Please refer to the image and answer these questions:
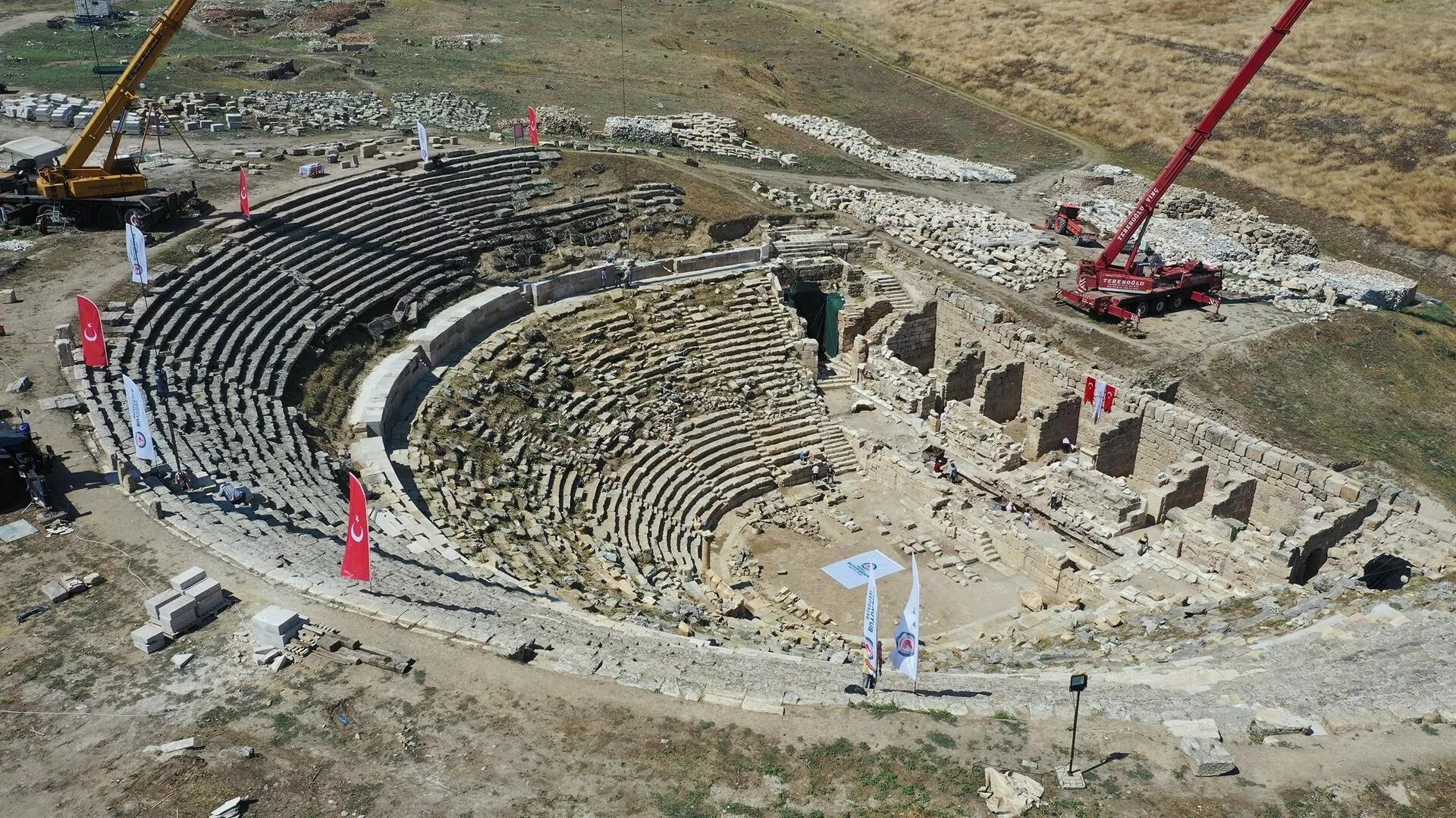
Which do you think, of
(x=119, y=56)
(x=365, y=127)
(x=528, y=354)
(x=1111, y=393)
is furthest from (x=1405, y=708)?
(x=119, y=56)

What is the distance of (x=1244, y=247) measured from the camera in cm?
4334

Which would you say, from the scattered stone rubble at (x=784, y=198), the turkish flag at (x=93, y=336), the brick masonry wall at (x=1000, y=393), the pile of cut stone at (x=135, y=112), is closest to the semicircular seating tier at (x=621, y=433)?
the brick masonry wall at (x=1000, y=393)

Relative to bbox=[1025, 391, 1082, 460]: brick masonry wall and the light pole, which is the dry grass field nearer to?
bbox=[1025, 391, 1082, 460]: brick masonry wall

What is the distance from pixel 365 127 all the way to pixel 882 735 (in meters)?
39.2

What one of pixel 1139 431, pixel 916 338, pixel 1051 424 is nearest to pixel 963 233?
pixel 916 338

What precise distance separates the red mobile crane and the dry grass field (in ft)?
44.7

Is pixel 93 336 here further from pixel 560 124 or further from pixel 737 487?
pixel 560 124

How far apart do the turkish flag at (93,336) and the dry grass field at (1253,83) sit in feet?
162

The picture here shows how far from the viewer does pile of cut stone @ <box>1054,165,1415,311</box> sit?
3925 centimetres

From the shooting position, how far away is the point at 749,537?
28.7 m

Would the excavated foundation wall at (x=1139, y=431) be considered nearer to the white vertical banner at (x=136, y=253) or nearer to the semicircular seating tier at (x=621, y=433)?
the semicircular seating tier at (x=621, y=433)

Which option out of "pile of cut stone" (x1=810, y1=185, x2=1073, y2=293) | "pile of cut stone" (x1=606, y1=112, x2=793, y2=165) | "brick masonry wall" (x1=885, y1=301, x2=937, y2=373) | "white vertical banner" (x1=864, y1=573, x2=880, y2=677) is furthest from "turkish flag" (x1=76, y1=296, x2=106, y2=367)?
"pile of cut stone" (x1=810, y1=185, x2=1073, y2=293)

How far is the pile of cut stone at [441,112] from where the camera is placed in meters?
45.6

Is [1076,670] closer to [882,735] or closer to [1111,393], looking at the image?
[882,735]
